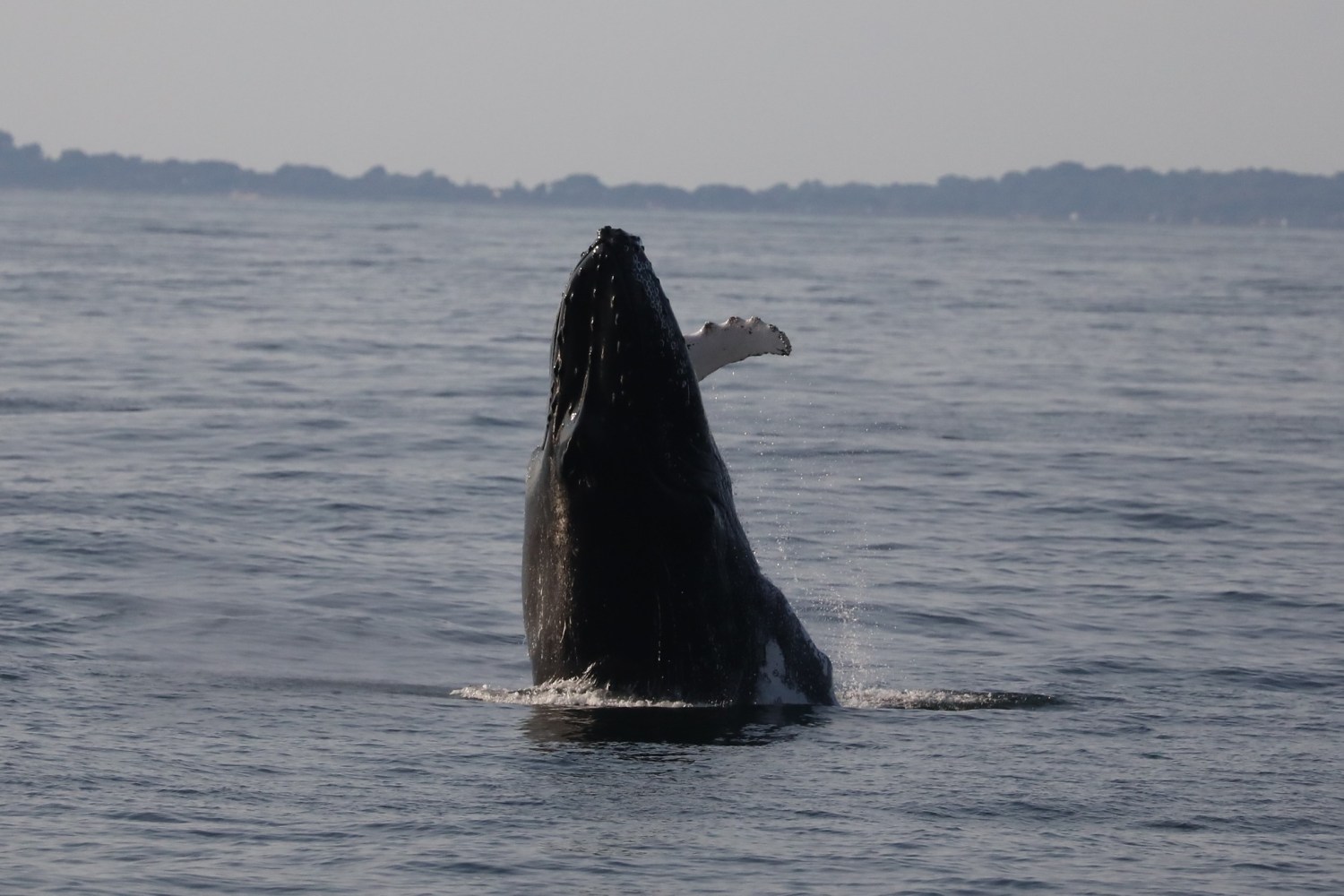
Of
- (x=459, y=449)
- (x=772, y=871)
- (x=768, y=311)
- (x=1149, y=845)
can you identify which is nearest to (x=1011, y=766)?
(x=1149, y=845)

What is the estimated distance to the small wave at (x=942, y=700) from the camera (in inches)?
409

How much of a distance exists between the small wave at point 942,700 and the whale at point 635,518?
1.20 m

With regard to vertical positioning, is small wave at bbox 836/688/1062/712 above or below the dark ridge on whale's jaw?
below

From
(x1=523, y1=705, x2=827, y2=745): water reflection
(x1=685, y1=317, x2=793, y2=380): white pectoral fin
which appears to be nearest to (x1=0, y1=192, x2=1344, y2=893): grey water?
(x1=523, y1=705, x2=827, y2=745): water reflection

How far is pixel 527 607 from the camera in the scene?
369 inches

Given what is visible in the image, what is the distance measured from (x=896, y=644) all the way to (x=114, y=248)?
66818 mm

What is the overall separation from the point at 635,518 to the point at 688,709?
3.31ft

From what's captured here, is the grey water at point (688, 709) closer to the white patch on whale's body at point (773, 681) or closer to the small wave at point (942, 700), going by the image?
the small wave at point (942, 700)

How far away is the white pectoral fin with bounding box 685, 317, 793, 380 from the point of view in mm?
9234

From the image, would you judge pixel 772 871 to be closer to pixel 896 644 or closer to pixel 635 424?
pixel 635 424

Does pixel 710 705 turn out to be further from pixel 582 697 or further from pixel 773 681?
pixel 582 697

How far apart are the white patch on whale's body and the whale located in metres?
0.02

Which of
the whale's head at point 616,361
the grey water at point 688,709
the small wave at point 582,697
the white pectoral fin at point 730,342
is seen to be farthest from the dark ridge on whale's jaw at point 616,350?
the grey water at point 688,709

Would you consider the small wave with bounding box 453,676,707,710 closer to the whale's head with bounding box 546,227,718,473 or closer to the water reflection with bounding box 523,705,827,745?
the water reflection with bounding box 523,705,827,745
